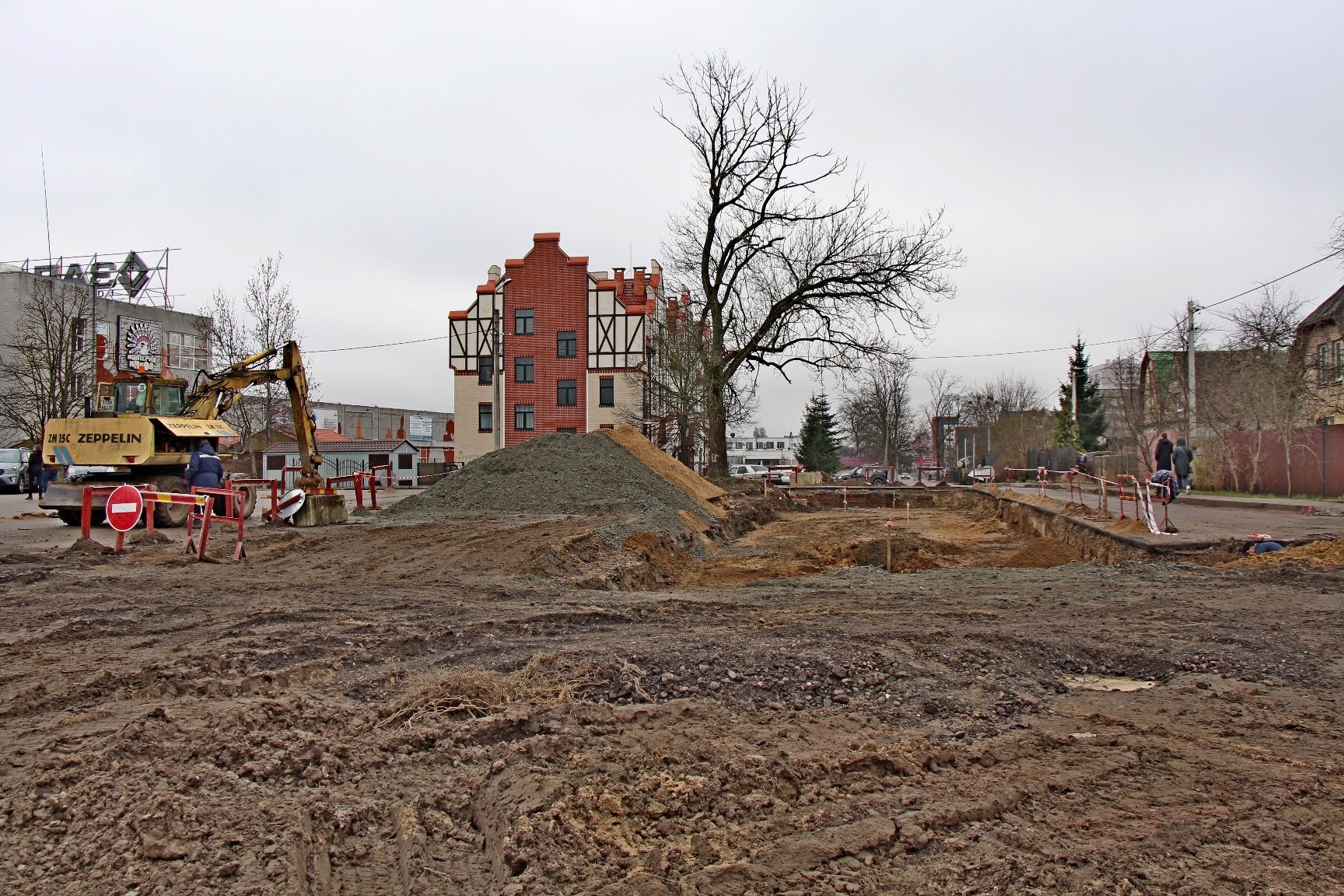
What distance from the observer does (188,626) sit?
22.9 ft

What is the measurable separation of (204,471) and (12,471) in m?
24.7

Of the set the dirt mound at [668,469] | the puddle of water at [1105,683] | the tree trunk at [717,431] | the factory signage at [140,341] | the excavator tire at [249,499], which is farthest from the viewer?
the factory signage at [140,341]

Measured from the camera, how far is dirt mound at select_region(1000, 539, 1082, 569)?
1316 cm

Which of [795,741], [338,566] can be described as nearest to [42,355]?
[338,566]

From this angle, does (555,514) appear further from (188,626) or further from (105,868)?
(105,868)

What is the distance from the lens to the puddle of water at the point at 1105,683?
215 inches

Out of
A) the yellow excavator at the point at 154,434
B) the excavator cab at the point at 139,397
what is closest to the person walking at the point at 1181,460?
the yellow excavator at the point at 154,434

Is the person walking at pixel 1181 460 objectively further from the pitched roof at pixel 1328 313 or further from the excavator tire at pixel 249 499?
the excavator tire at pixel 249 499

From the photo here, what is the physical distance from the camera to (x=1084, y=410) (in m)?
60.0

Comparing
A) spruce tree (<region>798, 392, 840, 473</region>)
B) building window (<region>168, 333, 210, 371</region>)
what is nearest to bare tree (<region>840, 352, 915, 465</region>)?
spruce tree (<region>798, 392, 840, 473</region>)

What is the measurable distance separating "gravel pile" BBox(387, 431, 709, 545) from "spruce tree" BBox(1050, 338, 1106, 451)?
44.3m

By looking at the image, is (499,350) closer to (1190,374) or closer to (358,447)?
(358,447)

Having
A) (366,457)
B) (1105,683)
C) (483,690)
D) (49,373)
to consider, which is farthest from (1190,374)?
(366,457)

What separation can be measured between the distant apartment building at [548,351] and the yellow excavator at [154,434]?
28.4 metres
